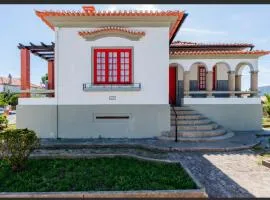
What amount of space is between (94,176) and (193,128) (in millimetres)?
6164

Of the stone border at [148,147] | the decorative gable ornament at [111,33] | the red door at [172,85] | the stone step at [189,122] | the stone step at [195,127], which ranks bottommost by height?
the stone border at [148,147]

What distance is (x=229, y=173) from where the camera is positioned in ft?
20.3

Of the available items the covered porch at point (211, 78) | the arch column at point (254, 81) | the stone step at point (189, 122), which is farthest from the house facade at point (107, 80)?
the arch column at point (254, 81)

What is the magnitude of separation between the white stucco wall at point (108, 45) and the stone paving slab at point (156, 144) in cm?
219

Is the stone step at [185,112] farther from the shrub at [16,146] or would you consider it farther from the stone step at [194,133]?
the shrub at [16,146]

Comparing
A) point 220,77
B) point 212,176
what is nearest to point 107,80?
point 212,176

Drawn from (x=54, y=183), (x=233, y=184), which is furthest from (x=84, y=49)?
(x=233, y=184)

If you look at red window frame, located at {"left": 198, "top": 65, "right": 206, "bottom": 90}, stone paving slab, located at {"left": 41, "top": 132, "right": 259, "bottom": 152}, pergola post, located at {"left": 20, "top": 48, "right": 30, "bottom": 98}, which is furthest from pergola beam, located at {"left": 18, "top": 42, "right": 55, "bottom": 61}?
red window frame, located at {"left": 198, "top": 65, "right": 206, "bottom": 90}

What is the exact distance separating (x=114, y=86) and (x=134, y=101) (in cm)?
118

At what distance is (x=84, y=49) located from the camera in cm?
999

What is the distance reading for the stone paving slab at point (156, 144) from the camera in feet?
28.1

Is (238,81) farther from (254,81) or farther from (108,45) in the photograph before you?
(108,45)

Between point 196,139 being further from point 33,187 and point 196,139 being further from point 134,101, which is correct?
point 33,187

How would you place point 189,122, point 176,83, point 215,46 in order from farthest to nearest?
point 215,46 → point 176,83 → point 189,122
